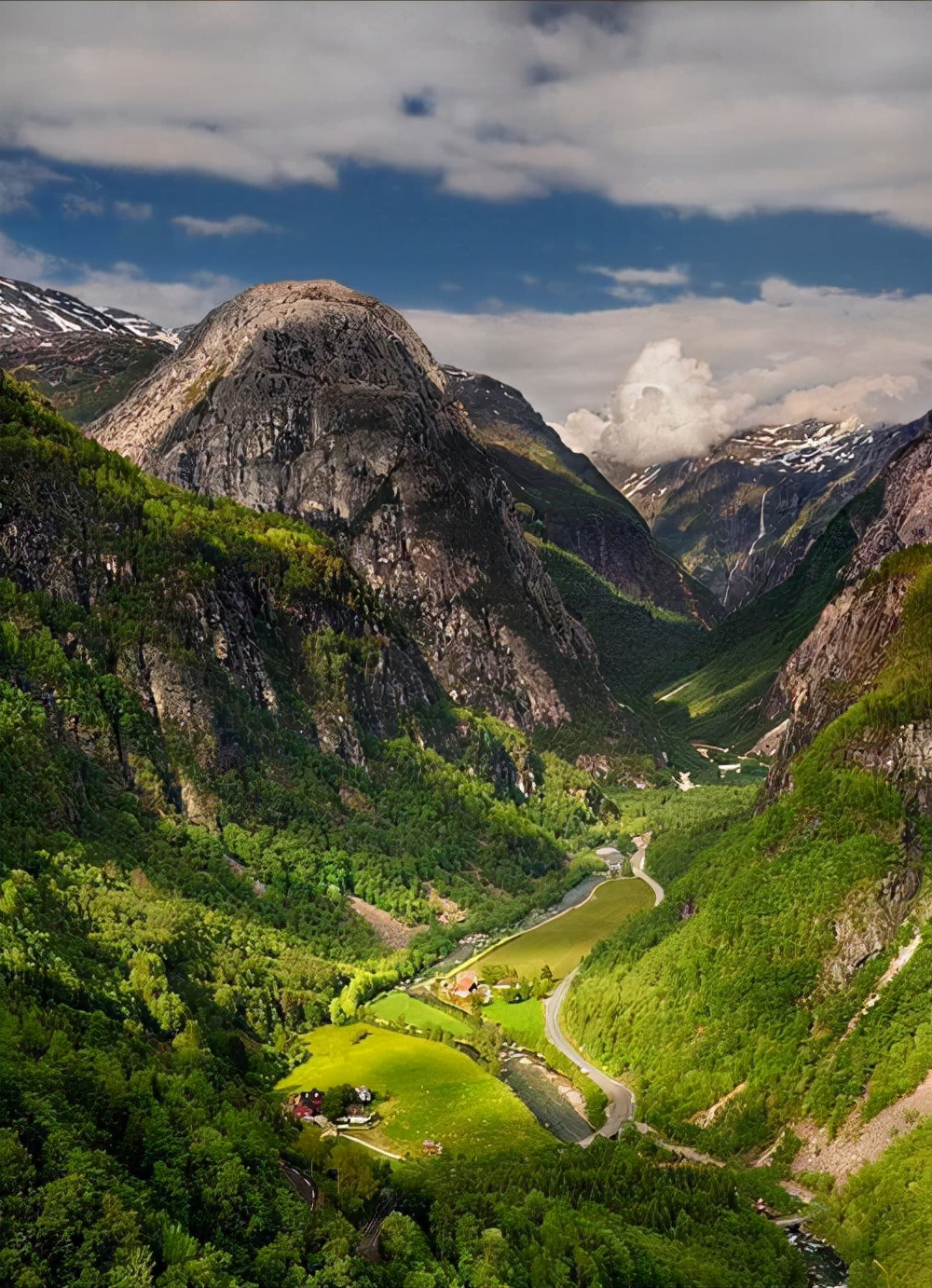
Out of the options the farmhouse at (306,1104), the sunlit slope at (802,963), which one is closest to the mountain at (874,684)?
the sunlit slope at (802,963)

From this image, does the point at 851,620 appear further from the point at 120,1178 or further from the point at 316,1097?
the point at 120,1178

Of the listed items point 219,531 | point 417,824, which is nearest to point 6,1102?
point 417,824

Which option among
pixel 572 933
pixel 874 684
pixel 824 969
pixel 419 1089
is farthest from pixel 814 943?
pixel 572 933

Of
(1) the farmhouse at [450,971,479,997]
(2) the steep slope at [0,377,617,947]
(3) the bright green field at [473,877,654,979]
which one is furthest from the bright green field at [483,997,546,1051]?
(2) the steep slope at [0,377,617,947]

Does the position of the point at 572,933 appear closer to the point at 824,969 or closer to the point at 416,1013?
the point at 416,1013

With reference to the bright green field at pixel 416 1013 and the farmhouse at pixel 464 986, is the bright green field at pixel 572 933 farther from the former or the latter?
the bright green field at pixel 416 1013

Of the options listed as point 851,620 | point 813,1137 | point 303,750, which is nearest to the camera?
point 813,1137

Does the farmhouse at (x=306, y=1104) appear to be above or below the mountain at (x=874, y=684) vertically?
below
